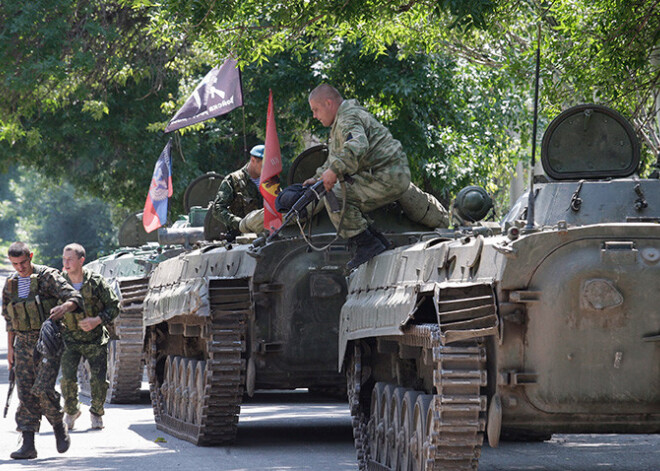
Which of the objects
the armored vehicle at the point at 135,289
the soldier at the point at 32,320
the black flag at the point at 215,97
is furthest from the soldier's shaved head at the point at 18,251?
the black flag at the point at 215,97

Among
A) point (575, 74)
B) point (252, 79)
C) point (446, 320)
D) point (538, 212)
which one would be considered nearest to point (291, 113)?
point (252, 79)

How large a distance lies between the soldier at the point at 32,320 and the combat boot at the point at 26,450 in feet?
0.32

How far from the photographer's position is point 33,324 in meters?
12.8

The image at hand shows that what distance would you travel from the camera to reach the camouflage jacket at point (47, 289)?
42.2 ft

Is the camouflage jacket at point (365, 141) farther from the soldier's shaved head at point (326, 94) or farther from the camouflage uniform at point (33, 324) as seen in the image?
the camouflage uniform at point (33, 324)

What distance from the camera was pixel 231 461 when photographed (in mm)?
12078

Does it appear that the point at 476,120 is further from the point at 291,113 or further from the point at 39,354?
the point at 39,354

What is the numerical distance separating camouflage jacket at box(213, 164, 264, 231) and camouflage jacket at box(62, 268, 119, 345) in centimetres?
254

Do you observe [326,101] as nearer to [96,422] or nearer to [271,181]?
[271,181]

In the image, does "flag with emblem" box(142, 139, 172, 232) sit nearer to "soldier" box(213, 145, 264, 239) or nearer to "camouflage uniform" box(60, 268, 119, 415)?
"soldier" box(213, 145, 264, 239)

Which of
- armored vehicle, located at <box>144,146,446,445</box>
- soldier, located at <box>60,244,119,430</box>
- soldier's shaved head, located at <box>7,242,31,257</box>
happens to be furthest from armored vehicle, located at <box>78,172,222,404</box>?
soldier's shaved head, located at <box>7,242,31,257</box>

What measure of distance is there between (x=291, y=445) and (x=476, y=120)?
43.1ft

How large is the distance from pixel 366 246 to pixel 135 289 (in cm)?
860

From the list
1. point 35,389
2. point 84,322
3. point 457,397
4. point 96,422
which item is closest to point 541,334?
point 457,397
